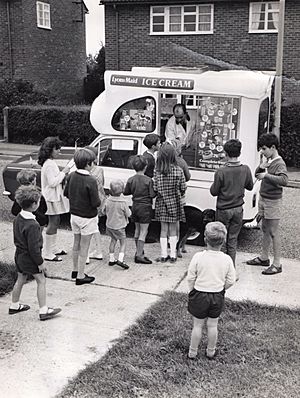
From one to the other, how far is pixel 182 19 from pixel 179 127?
13.2 m

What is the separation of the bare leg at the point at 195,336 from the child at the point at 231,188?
208 centimetres

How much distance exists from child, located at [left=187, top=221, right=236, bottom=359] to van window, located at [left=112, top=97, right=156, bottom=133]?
361 centimetres

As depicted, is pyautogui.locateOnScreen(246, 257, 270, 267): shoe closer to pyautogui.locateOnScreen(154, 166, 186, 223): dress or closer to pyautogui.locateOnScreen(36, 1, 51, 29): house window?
pyautogui.locateOnScreen(154, 166, 186, 223): dress

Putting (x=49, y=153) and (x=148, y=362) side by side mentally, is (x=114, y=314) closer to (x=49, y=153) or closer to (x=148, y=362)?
(x=148, y=362)

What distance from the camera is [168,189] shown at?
6828 mm

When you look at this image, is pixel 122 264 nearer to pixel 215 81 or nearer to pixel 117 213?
pixel 117 213

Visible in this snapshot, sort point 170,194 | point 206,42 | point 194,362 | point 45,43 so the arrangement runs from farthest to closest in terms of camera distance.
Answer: point 45,43
point 206,42
point 170,194
point 194,362

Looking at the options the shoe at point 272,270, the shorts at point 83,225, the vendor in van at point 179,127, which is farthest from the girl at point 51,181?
the shoe at point 272,270

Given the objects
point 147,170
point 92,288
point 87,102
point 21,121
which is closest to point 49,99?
point 21,121

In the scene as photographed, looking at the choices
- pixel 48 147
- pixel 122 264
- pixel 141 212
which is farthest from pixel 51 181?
pixel 122 264

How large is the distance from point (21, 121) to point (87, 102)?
8291 millimetres

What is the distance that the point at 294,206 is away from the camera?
10555mm

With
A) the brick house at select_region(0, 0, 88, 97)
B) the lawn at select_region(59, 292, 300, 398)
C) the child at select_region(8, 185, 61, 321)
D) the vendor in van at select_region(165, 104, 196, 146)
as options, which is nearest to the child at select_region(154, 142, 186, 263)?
the vendor in van at select_region(165, 104, 196, 146)

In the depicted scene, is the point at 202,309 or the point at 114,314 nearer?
the point at 202,309
